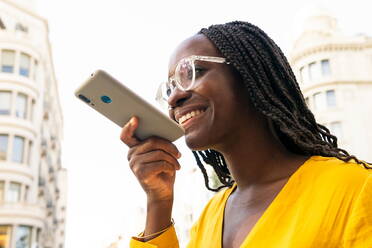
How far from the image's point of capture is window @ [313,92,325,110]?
3106 centimetres

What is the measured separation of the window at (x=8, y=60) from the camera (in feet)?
95.7

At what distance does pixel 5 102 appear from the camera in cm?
2881

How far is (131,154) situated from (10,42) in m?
29.7

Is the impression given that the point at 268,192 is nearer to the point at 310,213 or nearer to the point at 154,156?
the point at 310,213

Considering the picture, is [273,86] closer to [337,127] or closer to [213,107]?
[213,107]

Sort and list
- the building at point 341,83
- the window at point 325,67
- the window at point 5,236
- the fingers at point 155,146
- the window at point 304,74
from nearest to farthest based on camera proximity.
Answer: the fingers at point 155,146 < the window at point 5,236 < the building at point 341,83 < the window at point 325,67 < the window at point 304,74

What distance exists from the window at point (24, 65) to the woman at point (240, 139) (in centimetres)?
2957

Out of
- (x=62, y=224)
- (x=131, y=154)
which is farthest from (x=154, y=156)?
(x=62, y=224)

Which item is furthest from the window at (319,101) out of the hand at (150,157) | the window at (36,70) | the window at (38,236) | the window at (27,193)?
the hand at (150,157)

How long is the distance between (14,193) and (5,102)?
18.4 ft

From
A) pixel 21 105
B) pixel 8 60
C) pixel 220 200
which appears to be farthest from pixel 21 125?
pixel 220 200

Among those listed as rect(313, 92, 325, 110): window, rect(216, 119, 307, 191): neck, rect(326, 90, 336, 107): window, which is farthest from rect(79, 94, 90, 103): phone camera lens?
rect(326, 90, 336, 107): window

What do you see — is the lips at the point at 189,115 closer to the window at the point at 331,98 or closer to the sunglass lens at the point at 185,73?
the sunglass lens at the point at 185,73

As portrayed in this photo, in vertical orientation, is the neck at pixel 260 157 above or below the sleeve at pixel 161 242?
above
